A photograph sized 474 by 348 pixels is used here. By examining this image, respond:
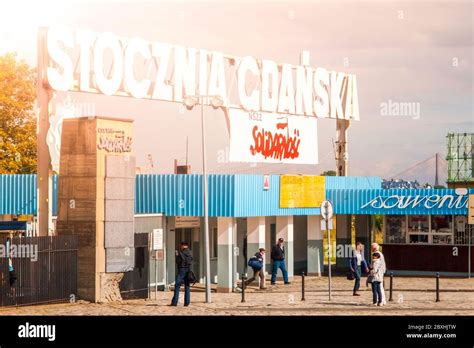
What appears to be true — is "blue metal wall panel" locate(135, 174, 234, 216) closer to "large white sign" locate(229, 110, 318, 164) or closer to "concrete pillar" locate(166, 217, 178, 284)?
"concrete pillar" locate(166, 217, 178, 284)

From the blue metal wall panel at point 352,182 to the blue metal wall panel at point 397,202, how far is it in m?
0.59

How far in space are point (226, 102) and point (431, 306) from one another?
53.4 ft

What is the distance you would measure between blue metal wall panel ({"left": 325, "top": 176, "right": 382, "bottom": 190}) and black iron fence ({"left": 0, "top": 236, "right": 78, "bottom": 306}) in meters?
17.1

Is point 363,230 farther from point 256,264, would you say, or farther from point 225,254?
point 225,254

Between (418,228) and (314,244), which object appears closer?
(314,244)

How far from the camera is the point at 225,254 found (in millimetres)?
35906

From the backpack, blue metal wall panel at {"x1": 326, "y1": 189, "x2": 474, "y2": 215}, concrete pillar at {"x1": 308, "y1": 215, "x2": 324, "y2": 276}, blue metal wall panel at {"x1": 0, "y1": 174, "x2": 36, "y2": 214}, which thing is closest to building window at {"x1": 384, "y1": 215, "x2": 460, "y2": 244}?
blue metal wall panel at {"x1": 326, "y1": 189, "x2": 474, "y2": 215}

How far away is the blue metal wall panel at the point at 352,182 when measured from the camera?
44281mm

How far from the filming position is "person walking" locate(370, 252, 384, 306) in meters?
28.7

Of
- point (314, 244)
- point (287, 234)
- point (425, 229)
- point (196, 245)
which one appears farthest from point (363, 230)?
point (196, 245)

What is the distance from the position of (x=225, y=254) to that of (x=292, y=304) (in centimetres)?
597

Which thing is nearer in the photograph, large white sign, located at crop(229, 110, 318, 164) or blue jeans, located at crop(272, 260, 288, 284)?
blue jeans, located at crop(272, 260, 288, 284)

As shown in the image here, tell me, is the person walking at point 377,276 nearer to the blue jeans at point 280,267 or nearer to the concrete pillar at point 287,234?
the blue jeans at point 280,267
